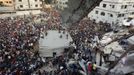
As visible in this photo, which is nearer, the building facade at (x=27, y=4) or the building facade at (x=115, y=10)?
the building facade at (x=115, y=10)

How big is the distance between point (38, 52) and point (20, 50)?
5.69 ft

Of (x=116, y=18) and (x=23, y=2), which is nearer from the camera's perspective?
(x=116, y=18)

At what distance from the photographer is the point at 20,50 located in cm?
1905

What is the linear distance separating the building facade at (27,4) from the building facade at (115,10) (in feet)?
59.1

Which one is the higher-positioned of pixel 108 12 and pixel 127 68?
pixel 127 68

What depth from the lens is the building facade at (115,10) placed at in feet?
128

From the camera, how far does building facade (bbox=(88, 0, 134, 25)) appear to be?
A: 39125 mm

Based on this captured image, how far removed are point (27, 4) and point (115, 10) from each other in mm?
22578

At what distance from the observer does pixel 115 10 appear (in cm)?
3934

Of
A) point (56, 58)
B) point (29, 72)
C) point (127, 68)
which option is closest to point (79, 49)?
point (56, 58)

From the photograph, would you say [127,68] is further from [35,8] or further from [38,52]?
[35,8]

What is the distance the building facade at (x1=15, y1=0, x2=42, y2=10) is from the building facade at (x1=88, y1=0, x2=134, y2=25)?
1801 cm

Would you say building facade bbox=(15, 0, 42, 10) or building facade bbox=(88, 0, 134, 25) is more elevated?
building facade bbox=(88, 0, 134, 25)

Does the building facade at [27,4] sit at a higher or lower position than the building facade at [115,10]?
lower
